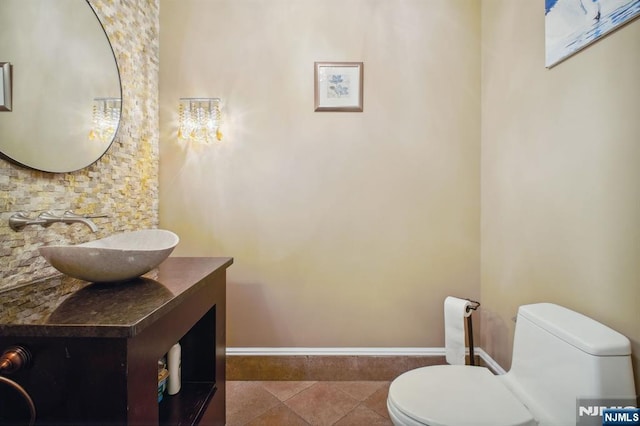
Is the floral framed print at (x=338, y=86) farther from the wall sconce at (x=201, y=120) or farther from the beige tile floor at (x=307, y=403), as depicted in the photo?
the beige tile floor at (x=307, y=403)

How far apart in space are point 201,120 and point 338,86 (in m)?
0.89

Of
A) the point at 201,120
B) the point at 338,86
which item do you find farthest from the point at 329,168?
the point at 201,120

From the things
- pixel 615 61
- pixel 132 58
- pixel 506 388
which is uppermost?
pixel 132 58

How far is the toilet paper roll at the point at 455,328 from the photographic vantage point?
5.39ft

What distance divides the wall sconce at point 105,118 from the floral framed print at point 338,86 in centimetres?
110

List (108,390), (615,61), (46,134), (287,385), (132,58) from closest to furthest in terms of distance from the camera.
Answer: (108,390) → (615,61) → (46,134) → (132,58) → (287,385)

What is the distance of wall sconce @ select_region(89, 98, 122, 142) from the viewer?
1.41m

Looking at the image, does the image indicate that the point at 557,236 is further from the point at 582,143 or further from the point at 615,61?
the point at 615,61

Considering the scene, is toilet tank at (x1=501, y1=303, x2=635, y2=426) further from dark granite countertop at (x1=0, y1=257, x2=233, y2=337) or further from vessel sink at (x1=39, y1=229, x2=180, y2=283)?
vessel sink at (x1=39, y1=229, x2=180, y2=283)

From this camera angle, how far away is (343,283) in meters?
1.95

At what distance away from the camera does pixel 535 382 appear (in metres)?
1.14

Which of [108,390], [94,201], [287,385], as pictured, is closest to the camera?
[108,390]

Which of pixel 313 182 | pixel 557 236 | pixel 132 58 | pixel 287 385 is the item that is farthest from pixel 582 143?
pixel 132 58

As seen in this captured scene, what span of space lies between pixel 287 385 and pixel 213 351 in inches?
29.3
